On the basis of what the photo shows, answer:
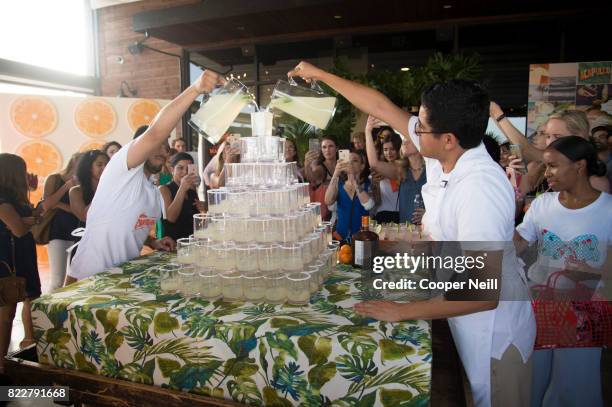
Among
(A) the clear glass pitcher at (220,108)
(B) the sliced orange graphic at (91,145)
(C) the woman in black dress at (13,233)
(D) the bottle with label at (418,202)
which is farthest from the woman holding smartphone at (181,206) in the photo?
(B) the sliced orange graphic at (91,145)

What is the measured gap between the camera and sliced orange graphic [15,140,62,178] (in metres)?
5.77

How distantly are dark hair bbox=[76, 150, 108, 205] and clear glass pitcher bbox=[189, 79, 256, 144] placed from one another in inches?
81.1

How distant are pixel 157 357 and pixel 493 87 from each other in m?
6.66

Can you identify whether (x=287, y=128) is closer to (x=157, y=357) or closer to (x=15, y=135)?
(x=15, y=135)

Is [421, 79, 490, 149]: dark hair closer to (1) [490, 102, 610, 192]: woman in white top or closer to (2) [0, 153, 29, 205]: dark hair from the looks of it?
(1) [490, 102, 610, 192]: woman in white top

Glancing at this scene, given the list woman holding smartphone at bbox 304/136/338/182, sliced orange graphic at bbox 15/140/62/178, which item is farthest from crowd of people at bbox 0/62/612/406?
sliced orange graphic at bbox 15/140/62/178

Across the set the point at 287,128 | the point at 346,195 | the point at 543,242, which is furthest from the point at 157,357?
the point at 287,128

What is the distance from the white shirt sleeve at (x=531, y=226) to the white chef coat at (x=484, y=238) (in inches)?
28.8

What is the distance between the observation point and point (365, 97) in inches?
79.6

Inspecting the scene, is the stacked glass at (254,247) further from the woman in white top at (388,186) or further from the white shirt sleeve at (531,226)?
the woman in white top at (388,186)

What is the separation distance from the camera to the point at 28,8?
22.9ft

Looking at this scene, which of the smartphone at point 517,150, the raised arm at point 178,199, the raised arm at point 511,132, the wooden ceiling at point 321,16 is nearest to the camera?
the raised arm at point 511,132

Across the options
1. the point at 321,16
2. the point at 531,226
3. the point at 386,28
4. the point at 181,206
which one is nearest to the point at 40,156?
the point at 181,206

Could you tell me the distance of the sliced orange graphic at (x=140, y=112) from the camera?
22.1 ft
